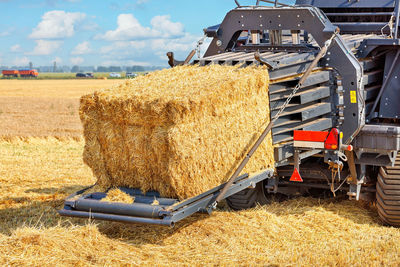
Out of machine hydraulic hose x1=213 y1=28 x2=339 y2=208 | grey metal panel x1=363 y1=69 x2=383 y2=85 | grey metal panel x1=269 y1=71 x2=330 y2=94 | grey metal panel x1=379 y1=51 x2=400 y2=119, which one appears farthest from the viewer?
grey metal panel x1=379 y1=51 x2=400 y2=119

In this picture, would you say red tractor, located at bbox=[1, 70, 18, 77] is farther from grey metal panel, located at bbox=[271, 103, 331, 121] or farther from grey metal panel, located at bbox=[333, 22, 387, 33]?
grey metal panel, located at bbox=[271, 103, 331, 121]

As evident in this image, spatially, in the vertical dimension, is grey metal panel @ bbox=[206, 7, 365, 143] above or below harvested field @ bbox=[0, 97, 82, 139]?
above

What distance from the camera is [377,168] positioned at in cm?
766

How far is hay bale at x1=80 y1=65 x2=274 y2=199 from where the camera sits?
219 inches

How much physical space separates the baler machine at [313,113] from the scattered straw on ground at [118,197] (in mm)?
85

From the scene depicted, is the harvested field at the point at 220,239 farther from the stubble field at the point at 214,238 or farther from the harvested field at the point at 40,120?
the harvested field at the point at 40,120

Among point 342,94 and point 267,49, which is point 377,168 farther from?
point 267,49

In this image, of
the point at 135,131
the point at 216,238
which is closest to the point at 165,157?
the point at 135,131

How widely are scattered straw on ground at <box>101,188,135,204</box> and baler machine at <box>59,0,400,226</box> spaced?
8 centimetres

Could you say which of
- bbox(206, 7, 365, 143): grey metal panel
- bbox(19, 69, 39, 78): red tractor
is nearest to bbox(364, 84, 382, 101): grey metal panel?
bbox(206, 7, 365, 143): grey metal panel

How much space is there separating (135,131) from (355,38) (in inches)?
144

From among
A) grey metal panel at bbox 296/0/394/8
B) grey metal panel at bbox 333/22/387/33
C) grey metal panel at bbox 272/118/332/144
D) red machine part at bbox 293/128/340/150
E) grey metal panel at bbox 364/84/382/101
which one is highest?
grey metal panel at bbox 296/0/394/8

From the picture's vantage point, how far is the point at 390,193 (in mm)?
7074

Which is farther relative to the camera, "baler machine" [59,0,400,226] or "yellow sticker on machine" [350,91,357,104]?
"yellow sticker on machine" [350,91,357,104]
